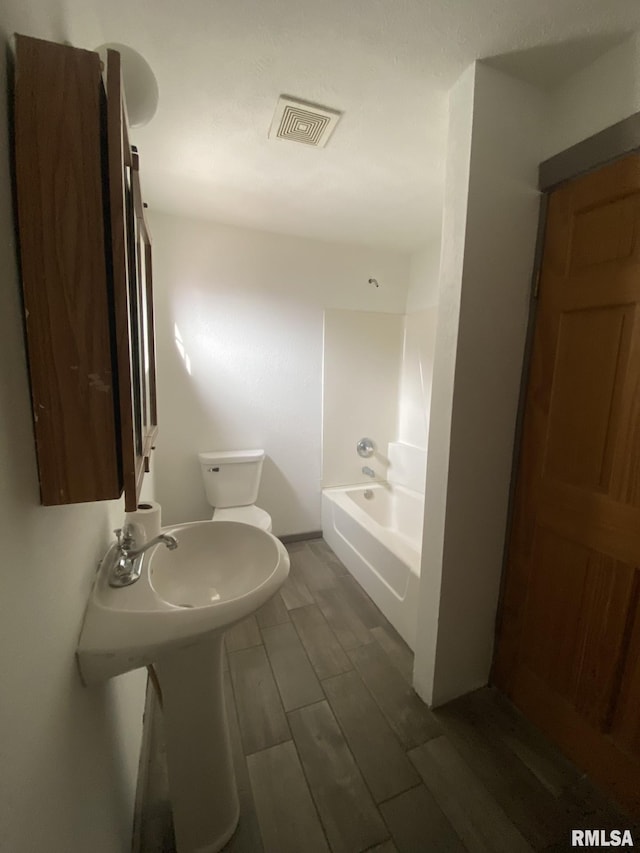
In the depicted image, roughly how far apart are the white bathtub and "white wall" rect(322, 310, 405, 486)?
0.68 feet

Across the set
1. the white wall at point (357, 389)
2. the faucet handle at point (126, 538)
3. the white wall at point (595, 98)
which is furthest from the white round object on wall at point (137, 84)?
the white wall at point (357, 389)

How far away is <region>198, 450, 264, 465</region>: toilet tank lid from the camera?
7.68ft

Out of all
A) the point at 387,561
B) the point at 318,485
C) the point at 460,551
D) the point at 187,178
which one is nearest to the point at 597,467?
the point at 460,551

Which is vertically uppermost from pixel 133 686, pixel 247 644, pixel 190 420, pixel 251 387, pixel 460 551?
pixel 251 387

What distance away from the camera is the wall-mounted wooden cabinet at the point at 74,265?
0.53m

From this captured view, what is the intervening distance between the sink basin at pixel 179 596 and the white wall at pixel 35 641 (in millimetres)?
47

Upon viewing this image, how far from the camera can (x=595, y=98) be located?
1.08m

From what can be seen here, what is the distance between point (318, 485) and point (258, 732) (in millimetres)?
1649

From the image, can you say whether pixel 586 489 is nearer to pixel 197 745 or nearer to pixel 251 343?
pixel 197 745

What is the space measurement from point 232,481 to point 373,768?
1.65 metres

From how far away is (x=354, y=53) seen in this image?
1.04 meters

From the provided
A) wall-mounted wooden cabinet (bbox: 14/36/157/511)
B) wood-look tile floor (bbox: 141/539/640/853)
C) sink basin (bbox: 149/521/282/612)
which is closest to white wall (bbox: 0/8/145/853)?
wall-mounted wooden cabinet (bbox: 14/36/157/511)

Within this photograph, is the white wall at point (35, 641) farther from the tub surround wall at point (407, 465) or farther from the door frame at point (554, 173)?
the tub surround wall at point (407, 465)

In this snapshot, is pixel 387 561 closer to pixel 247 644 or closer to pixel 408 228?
pixel 247 644
